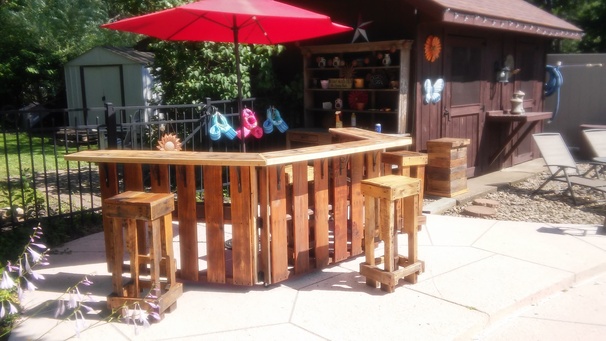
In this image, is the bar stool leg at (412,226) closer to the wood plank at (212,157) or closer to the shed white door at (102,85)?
the wood plank at (212,157)

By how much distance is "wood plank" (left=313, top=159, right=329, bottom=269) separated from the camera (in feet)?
14.7

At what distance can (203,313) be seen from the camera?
378 centimetres

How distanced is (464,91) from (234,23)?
4685 mm

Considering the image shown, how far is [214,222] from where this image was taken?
13.4ft

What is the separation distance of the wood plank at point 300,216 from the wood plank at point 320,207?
0.11 m

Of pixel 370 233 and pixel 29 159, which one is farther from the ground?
pixel 370 233

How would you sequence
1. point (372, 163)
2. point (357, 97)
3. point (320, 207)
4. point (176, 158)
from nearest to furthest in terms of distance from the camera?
1. point (176, 158)
2. point (320, 207)
3. point (372, 163)
4. point (357, 97)

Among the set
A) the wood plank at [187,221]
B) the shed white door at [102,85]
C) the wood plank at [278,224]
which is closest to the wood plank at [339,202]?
the wood plank at [278,224]

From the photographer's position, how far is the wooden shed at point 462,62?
7.54 meters

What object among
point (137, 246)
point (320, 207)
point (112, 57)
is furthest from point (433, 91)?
point (112, 57)

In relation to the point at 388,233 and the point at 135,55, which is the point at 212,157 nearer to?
the point at 388,233

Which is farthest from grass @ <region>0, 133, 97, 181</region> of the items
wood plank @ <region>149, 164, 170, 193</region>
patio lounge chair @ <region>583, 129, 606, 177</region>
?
patio lounge chair @ <region>583, 129, 606, 177</region>

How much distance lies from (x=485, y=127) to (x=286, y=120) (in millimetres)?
3351

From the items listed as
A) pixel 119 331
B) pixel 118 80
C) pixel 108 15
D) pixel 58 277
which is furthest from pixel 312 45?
pixel 108 15
